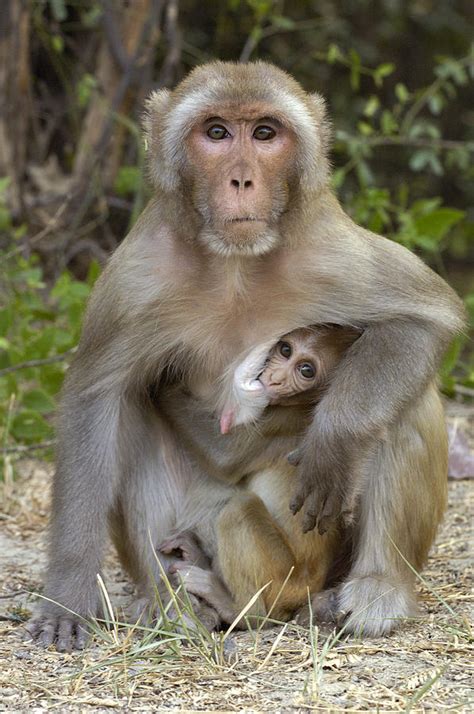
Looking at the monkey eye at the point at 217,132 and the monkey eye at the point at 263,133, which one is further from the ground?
the monkey eye at the point at 263,133

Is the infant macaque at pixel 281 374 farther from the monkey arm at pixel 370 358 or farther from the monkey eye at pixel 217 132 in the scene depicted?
the monkey eye at pixel 217 132

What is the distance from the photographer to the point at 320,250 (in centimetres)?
429

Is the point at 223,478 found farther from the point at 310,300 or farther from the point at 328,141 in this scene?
the point at 328,141

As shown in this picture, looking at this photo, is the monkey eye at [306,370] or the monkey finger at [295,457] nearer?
the monkey finger at [295,457]

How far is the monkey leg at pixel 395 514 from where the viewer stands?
4.20 metres

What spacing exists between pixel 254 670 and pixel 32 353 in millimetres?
3162

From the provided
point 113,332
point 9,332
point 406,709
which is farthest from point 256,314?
point 9,332

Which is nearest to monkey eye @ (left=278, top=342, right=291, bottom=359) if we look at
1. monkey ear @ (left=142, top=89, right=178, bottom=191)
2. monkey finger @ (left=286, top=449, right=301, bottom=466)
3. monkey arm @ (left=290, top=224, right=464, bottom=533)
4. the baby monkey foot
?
monkey arm @ (left=290, top=224, right=464, bottom=533)

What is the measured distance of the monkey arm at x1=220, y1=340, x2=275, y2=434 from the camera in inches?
171

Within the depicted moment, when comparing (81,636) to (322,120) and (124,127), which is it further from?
(124,127)

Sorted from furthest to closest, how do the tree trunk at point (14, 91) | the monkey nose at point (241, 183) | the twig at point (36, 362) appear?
the tree trunk at point (14, 91) → the twig at point (36, 362) → the monkey nose at point (241, 183)

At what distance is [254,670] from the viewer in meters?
3.69

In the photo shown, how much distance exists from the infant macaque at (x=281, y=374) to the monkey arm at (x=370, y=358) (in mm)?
104

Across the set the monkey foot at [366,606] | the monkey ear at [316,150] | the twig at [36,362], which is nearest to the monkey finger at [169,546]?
the monkey foot at [366,606]
